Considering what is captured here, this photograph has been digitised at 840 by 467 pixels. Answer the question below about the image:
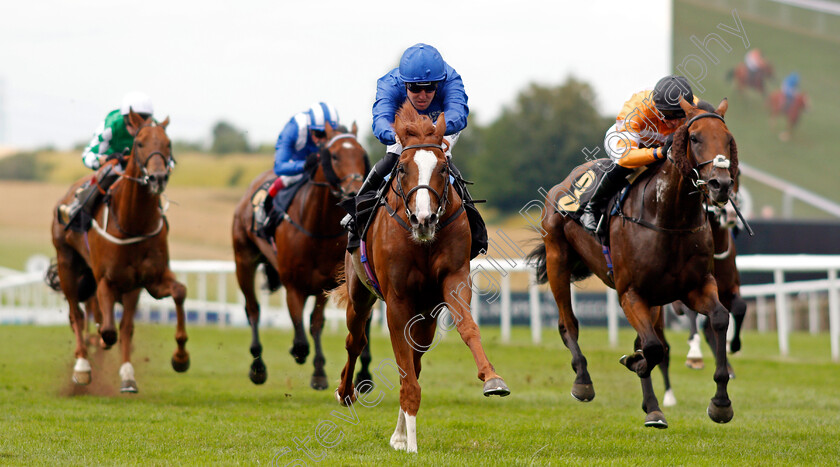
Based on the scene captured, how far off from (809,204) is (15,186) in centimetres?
3714

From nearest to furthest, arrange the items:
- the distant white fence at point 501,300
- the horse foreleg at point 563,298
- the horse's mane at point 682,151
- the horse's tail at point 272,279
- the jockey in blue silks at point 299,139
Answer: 1. the horse's mane at point 682,151
2. the horse foreleg at point 563,298
3. the jockey in blue silks at point 299,139
4. the horse's tail at point 272,279
5. the distant white fence at point 501,300

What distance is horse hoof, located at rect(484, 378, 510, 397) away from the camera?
16.3ft

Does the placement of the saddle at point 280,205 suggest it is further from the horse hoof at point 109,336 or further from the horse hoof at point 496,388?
the horse hoof at point 496,388

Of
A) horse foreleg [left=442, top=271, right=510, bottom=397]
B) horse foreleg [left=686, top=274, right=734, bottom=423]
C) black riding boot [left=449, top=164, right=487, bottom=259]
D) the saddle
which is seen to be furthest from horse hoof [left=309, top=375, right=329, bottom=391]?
horse foreleg [left=686, top=274, right=734, bottom=423]

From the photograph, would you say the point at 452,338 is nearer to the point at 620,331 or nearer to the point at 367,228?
the point at 620,331

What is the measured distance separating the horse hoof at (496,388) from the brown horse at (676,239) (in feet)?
4.88

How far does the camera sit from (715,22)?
91.4 feet

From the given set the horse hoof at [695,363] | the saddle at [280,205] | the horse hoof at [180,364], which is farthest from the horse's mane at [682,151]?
the horse hoof at [180,364]

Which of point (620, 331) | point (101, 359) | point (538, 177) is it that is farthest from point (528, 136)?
point (101, 359)

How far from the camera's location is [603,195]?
700cm

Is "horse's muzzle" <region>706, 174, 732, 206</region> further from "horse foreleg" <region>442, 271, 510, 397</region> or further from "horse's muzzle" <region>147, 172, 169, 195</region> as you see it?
"horse's muzzle" <region>147, 172, 169, 195</region>

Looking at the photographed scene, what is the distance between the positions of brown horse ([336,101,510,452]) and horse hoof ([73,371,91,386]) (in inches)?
151

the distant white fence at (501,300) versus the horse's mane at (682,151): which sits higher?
the horse's mane at (682,151)

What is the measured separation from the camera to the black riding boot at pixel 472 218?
6.16 metres
